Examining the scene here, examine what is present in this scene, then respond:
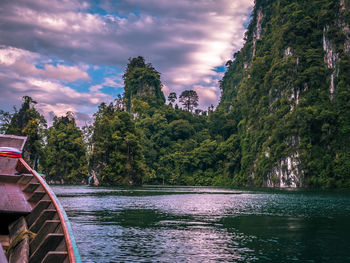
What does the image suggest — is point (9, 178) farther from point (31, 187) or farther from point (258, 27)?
point (258, 27)

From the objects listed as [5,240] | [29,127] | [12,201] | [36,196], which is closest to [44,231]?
[5,240]

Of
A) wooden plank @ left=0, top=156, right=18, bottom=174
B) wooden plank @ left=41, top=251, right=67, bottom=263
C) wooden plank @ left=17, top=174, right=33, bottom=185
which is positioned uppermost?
wooden plank @ left=0, top=156, right=18, bottom=174

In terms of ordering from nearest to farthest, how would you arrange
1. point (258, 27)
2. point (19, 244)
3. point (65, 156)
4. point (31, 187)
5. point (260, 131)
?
point (19, 244), point (31, 187), point (260, 131), point (65, 156), point (258, 27)

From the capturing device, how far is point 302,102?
79.0 meters

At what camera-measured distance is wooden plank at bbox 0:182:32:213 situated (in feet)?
23.1

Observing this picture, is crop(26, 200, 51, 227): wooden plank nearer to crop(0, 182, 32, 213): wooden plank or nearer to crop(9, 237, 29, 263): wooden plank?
crop(0, 182, 32, 213): wooden plank

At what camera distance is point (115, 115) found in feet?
289

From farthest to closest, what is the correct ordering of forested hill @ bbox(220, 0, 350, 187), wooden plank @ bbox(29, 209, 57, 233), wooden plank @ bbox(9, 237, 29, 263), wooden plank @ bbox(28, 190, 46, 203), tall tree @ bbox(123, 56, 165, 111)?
tall tree @ bbox(123, 56, 165, 111) < forested hill @ bbox(220, 0, 350, 187) < wooden plank @ bbox(28, 190, 46, 203) < wooden plank @ bbox(29, 209, 57, 233) < wooden plank @ bbox(9, 237, 29, 263)

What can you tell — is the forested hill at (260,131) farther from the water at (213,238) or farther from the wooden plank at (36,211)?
the wooden plank at (36,211)

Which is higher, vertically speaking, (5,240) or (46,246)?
(46,246)

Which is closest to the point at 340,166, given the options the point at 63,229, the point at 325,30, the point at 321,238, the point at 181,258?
the point at 325,30

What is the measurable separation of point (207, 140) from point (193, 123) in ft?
59.7

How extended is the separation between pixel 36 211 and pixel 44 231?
1.57m

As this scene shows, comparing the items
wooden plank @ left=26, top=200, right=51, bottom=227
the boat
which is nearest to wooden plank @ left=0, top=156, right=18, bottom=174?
the boat
